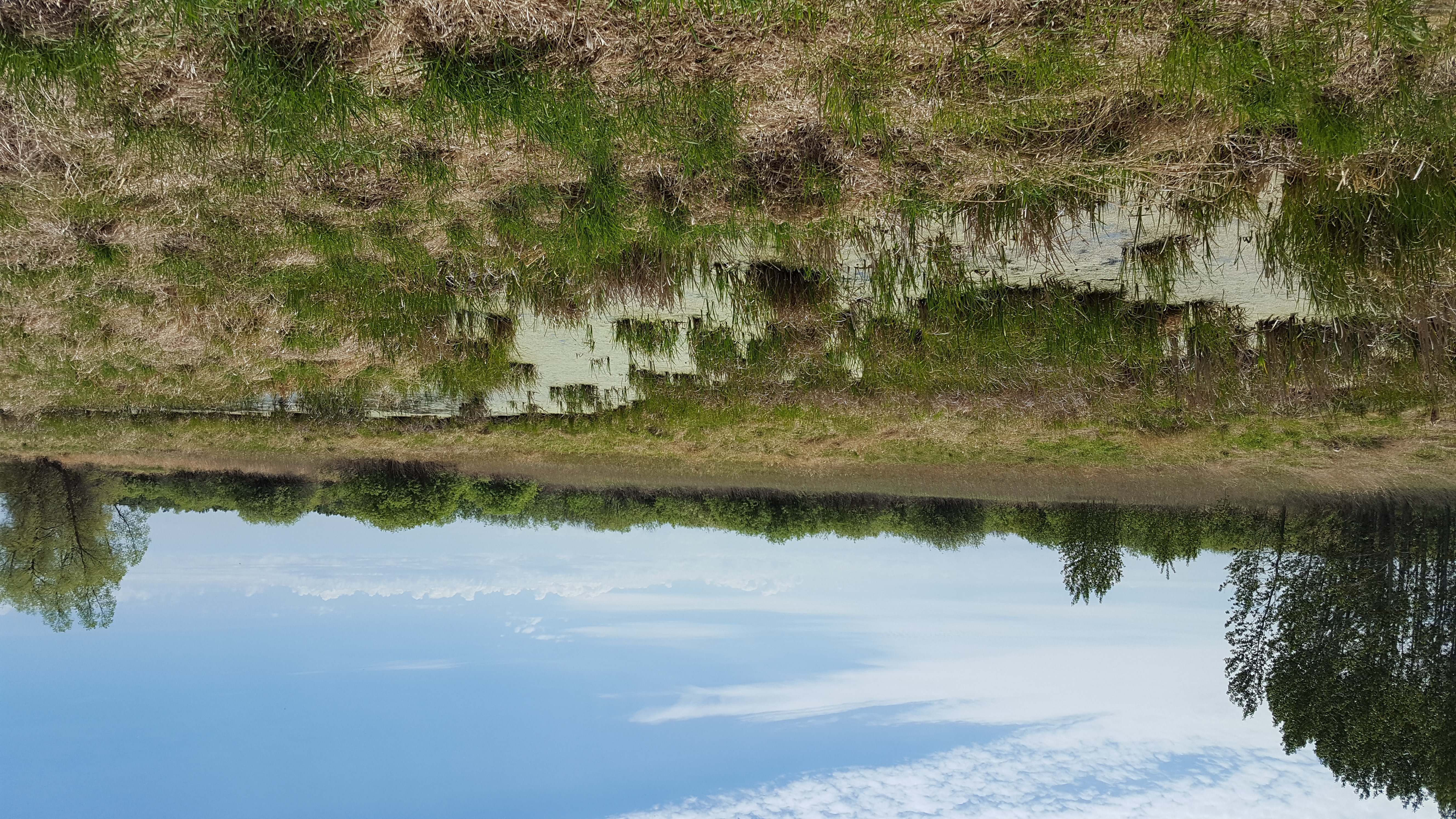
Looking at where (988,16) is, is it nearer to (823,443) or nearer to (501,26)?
(501,26)

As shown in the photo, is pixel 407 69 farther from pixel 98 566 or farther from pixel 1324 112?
pixel 98 566

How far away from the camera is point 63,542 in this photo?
11.3 meters

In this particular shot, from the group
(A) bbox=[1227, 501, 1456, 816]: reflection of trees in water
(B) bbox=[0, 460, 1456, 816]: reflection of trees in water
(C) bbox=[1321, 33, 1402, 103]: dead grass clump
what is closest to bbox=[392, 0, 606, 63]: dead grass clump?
(C) bbox=[1321, 33, 1402, 103]: dead grass clump

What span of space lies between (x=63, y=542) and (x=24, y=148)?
10.5 meters

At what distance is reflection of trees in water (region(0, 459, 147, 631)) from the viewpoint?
9.85 meters

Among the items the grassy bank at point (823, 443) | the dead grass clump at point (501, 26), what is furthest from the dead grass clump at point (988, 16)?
the grassy bank at point (823, 443)

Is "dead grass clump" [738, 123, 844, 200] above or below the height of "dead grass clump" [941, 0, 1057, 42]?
below

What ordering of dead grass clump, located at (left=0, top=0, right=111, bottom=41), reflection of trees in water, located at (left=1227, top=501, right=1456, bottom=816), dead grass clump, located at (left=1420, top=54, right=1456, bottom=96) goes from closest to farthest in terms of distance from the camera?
1. dead grass clump, located at (left=1420, top=54, right=1456, bottom=96)
2. dead grass clump, located at (left=0, top=0, right=111, bottom=41)
3. reflection of trees in water, located at (left=1227, top=501, right=1456, bottom=816)

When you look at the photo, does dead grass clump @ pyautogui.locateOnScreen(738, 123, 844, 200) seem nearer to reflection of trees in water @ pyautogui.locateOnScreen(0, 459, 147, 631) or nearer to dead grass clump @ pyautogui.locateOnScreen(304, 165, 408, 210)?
dead grass clump @ pyautogui.locateOnScreen(304, 165, 408, 210)

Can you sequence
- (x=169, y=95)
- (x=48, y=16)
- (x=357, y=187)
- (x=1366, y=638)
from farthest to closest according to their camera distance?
(x=1366, y=638) → (x=357, y=187) → (x=169, y=95) → (x=48, y=16)

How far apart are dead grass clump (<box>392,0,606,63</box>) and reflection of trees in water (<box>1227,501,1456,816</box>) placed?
7.24 m

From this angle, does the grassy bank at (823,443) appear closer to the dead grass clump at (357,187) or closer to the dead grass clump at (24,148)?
the dead grass clump at (357,187)

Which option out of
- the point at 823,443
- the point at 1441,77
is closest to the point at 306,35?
the point at 823,443

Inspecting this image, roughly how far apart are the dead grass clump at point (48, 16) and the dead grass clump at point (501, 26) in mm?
1431
